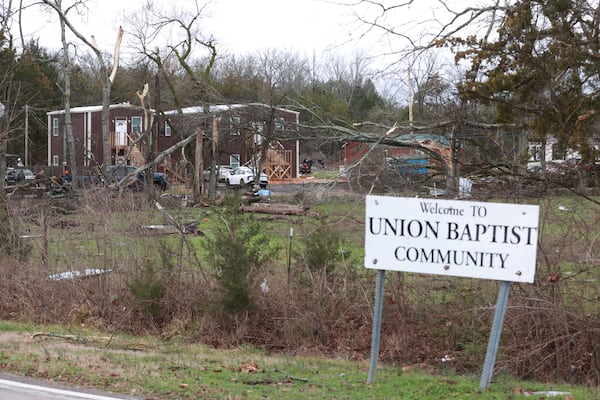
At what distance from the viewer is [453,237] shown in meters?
7.52

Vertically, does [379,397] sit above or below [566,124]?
below

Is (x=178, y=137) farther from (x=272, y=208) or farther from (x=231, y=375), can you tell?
(x=231, y=375)

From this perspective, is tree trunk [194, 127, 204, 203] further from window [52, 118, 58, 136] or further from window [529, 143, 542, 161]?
window [52, 118, 58, 136]

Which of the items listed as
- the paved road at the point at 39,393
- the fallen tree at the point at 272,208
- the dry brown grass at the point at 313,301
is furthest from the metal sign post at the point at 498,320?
the fallen tree at the point at 272,208

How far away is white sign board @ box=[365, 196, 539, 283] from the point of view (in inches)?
288

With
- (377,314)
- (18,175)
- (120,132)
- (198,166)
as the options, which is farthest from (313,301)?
(120,132)

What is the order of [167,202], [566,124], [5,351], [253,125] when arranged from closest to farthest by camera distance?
[5,351] < [566,124] < [167,202] < [253,125]

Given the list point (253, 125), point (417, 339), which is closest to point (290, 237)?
→ point (417, 339)

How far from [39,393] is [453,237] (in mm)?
4340

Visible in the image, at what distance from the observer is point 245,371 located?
8891mm

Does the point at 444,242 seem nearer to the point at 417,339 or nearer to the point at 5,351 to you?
the point at 417,339

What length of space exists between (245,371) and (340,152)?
14.3m

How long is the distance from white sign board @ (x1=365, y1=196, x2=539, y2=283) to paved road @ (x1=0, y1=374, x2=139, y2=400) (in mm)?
2982

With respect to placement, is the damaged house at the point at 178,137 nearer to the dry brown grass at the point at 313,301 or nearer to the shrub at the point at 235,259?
the dry brown grass at the point at 313,301
